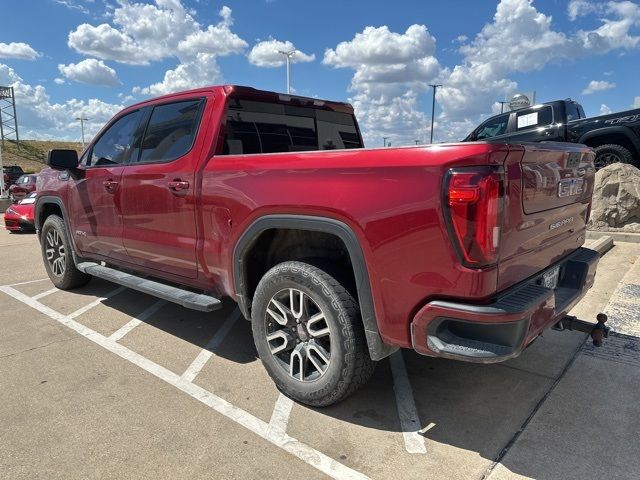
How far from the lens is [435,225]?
7.06 ft

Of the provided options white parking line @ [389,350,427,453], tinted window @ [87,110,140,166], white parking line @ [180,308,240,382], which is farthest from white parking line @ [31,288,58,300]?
white parking line @ [389,350,427,453]

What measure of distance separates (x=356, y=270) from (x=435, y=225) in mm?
536

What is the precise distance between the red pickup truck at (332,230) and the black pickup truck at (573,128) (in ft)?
21.8

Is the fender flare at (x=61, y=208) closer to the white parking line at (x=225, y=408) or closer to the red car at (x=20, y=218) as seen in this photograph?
the white parking line at (x=225, y=408)

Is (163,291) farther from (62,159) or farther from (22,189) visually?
(22,189)

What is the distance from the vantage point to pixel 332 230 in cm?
254

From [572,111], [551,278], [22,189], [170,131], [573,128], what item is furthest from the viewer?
[22,189]

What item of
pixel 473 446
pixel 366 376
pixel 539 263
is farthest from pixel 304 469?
pixel 539 263

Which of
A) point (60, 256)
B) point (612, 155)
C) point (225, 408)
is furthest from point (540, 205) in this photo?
point (612, 155)

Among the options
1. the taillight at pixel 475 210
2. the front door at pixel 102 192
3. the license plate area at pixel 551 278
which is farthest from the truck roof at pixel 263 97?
the license plate area at pixel 551 278

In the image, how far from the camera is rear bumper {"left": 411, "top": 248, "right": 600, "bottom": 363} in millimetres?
2129

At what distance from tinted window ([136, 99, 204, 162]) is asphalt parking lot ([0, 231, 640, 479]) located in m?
1.59

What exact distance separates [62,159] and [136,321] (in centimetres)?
175

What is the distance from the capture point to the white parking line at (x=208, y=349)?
3.42 meters
